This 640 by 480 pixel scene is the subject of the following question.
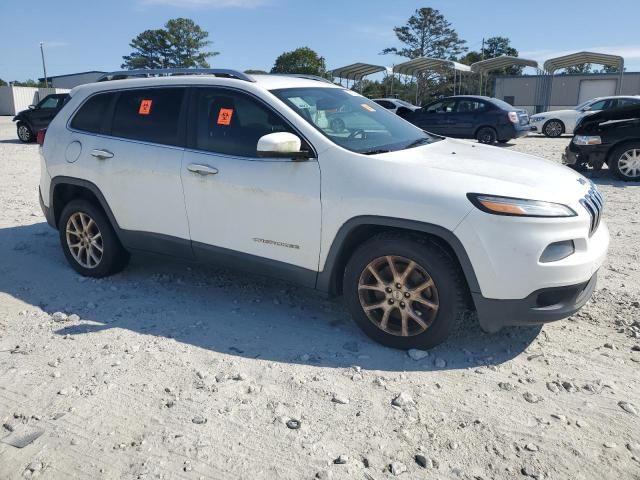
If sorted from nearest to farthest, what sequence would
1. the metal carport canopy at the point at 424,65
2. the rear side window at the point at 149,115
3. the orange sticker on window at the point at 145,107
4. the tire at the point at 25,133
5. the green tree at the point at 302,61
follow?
the rear side window at the point at 149,115 < the orange sticker on window at the point at 145,107 < the tire at the point at 25,133 < the metal carport canopy at the point at 424,65 < the green tree at the point at 302,61

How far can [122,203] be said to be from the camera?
4645mm

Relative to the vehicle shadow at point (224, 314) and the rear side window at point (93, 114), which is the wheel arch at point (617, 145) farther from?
the rear side window at point (93, 114)

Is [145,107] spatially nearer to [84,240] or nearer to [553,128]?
[84,240]

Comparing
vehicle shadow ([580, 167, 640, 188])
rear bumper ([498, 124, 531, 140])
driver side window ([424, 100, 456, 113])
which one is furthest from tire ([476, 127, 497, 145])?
vehicle shadow ([580, 167, 640, 188])

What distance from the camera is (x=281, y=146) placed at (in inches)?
141

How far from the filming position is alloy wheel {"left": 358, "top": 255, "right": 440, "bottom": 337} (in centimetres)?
348

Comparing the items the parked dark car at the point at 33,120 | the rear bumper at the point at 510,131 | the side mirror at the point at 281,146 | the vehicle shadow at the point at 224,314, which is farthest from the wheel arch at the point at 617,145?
the parked dark car at the point at 33,120

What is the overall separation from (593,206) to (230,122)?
252 centimetres

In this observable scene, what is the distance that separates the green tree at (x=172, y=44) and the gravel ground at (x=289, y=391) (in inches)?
3029

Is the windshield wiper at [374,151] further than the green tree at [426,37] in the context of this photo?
No

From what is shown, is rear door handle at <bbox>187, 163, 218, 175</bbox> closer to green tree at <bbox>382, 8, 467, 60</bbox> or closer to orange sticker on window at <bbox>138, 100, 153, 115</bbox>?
orange sticker on window at <bbox>138, 100, 153, 115</bbox>

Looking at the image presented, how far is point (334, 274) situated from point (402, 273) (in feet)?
1.59

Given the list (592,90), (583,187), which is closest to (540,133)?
(592,90)

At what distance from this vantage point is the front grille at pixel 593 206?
3454 mm
